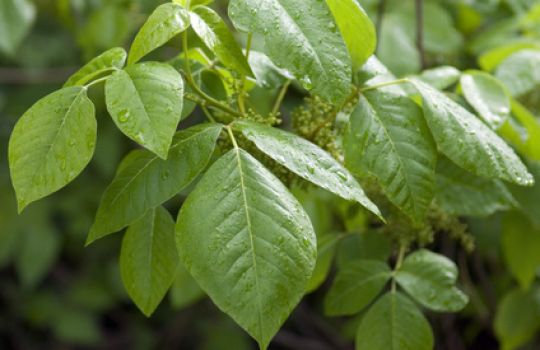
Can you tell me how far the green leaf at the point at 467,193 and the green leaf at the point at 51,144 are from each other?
563 mm

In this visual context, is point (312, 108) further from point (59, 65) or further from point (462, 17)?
point (59, 65)

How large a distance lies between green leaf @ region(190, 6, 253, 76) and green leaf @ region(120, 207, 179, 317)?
0.68ft

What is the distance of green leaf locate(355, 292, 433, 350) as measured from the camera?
0.93 metres

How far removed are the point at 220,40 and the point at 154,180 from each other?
0.17 m

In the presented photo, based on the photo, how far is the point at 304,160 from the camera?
727 millimetres

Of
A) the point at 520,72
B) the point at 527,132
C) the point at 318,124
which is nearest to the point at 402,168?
the point at 318,124

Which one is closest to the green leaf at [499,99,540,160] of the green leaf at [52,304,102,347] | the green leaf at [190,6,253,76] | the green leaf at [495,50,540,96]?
the green leaf at [495,50,540,96]

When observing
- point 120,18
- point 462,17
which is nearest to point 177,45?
point 120,18

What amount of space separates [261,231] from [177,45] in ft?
4.48

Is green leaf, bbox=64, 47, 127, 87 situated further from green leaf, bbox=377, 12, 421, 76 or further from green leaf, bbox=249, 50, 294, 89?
green leaf, bbox=377, 12, 421, 76

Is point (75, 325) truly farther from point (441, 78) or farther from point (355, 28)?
point (355, 28)

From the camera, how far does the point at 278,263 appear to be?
25.7 inches

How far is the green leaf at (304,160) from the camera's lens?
0.71 meters

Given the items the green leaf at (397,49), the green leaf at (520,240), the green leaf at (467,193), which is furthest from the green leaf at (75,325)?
the green leaf at (467,193)
